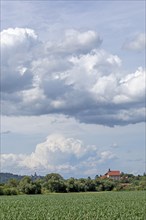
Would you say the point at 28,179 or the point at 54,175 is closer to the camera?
the point at 28,179

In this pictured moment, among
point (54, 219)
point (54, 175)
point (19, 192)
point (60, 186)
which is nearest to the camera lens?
point (54, 219)

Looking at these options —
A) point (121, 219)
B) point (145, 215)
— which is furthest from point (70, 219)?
point (145, 215)

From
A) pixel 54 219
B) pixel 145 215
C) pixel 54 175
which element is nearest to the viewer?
pixel 54 219

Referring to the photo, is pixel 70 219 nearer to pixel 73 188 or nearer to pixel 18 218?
pixel 18 218

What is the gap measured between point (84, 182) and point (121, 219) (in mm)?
100714

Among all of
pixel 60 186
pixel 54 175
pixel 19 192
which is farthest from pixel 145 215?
pixel 54 175

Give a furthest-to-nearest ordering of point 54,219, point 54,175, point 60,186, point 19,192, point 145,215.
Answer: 1. point 54,175
2. point 60,186
3. point 19,192
4. point 145,215
5. point 54,219

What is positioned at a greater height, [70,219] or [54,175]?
[54,175]

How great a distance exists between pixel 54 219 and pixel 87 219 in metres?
2.32

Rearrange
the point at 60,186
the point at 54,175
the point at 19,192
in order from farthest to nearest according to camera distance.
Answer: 1. the point at 54,175
2. the point at 60,186
3. the point at 19,192

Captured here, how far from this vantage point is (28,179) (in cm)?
11906

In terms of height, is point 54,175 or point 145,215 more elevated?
point 54,175

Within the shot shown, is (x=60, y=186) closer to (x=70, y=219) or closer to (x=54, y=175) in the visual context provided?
(x=54, y=175)

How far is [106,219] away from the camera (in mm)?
36562
